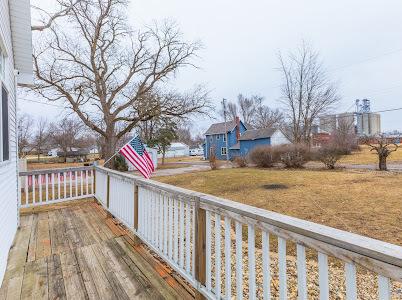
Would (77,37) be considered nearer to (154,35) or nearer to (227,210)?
(154,35)

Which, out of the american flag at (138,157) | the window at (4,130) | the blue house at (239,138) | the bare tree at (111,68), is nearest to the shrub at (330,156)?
the bare tree at (111,68)

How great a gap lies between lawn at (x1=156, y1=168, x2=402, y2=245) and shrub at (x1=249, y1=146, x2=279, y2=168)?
244 inches

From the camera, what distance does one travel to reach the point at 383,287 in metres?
0.90

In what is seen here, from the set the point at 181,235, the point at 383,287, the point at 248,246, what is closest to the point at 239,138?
the point at 181,235

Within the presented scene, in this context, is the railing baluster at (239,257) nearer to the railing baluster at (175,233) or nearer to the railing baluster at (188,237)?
the railing baluster at (188,237)

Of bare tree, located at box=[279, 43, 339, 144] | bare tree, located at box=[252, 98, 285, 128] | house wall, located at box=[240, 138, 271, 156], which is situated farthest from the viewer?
bare tree, located at box=[252, 98, 285, 128]

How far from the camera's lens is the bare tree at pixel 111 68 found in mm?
13820

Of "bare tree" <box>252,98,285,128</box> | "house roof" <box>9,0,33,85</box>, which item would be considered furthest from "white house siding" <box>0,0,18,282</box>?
"bare tree" <box>252,98,285,128</box>

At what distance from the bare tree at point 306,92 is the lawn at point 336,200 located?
40.2 feet

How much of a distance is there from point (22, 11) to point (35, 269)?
14.8 feet

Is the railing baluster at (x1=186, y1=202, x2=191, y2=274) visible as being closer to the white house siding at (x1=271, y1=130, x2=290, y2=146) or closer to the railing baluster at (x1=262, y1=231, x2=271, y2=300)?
the railing baluster at (x1=262, y1=231, x2=271, y2=300)

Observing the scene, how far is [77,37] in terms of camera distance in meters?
14.3

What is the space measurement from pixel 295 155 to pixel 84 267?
1568 cm

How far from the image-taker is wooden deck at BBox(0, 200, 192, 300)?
230 cm
